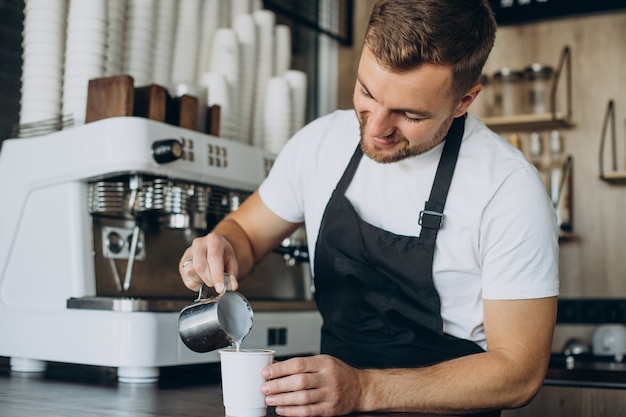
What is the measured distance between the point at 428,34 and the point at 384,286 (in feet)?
1.63

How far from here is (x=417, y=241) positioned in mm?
1546

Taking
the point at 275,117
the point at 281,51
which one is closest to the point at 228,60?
the point at 275,117

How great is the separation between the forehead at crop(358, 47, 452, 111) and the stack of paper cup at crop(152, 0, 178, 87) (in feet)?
3.18

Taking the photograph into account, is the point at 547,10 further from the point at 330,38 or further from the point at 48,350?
the point at 48,350

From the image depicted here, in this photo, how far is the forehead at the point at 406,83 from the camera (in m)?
1.40

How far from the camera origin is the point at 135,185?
1.86 m

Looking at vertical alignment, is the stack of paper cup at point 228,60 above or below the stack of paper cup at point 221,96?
above

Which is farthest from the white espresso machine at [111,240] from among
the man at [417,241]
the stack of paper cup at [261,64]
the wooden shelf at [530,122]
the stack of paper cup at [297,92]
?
the wooden shelf at [530,122]

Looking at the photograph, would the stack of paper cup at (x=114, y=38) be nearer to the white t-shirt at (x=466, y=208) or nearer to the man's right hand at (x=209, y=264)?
the white t-shirt at (x=466, y=208)

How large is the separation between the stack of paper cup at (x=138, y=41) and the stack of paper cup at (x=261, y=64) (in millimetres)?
448

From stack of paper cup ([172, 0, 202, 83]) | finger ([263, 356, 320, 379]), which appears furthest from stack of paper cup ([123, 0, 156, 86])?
finger ([263, 356, 320, 379])

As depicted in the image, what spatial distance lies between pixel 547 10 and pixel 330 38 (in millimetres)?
937

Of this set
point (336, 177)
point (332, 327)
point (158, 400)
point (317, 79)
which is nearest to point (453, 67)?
point (336, 177)

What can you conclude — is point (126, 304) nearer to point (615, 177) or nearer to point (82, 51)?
point (82, 51)
